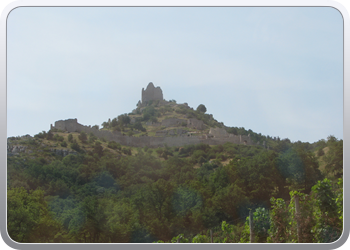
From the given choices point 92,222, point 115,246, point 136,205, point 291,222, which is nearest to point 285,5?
point 291,222

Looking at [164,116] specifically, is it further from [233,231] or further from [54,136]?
[233,231]

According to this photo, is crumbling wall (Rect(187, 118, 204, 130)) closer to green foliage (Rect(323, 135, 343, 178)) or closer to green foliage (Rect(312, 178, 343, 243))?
green foliage (Rect(323, 135, 343, 178))

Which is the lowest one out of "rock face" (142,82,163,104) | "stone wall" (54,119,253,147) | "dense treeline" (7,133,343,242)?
"dense treeline" (7,133,343,242)

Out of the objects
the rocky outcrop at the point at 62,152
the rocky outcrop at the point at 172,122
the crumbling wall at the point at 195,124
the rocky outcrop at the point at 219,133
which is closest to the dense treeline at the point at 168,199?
the rocky outcrop at the point at 62,152

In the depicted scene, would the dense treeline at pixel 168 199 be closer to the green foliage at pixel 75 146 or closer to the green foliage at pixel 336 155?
the green foliage at pixel 336 155

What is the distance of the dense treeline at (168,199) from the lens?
4309mm

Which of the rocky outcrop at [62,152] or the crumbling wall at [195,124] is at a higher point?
the crumbling wall at [195,124]

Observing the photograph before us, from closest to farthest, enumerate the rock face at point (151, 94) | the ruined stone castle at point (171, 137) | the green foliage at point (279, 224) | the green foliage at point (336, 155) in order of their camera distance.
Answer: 1. the green foliage at point (279, 224)
2. the green foliage at point (336, 155)
3. the ruined stone castle at point (171, 137)
4. the rock face at point (151, 94)

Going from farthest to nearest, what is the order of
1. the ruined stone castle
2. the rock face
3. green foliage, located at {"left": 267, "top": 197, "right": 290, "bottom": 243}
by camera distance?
the rock face
the ruined stone castle
green foliage, located at {"left": 267, "top": 197, "right": 290, "bottom": 243}

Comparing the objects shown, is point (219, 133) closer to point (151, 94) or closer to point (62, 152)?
point (151, 94)

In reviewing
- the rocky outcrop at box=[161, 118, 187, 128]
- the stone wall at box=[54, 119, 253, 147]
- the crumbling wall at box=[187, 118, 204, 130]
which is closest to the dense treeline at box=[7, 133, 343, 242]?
the stone wall at box=[54, 119, 253, 147]

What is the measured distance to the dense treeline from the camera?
4.31 m

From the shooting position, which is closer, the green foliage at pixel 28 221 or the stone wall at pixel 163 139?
the green foliage at pixel 28 221

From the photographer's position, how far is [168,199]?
9125mm
